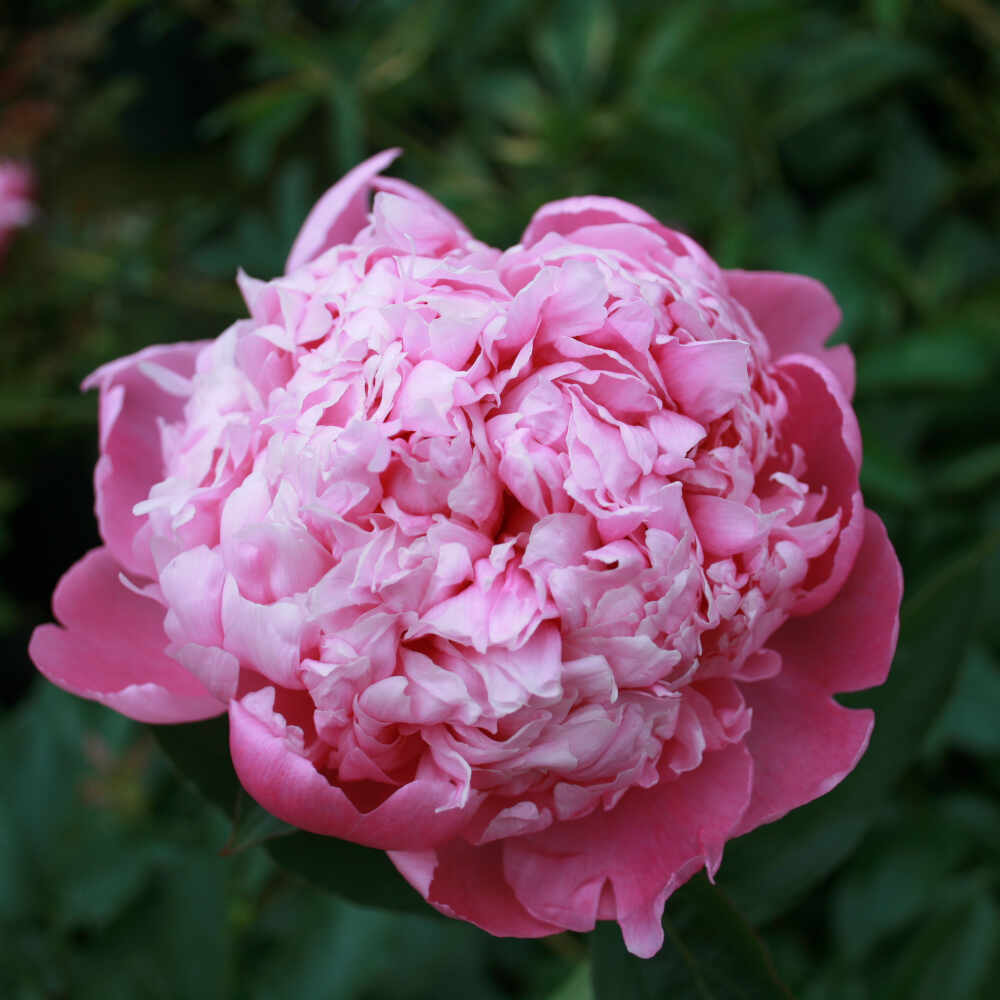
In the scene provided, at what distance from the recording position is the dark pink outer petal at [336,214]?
1.86ft

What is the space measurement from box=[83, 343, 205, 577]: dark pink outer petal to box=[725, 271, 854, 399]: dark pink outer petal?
317 mm

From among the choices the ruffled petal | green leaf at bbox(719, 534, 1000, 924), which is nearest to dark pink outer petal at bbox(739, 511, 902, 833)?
the ruffled petal

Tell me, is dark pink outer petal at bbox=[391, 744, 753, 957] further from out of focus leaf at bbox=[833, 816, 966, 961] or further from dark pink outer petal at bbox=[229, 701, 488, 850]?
out of focus leaf at bbox=[833, 816, 966, 961]

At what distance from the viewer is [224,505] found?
1.60 feet

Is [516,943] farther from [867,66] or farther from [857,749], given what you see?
[867,66]

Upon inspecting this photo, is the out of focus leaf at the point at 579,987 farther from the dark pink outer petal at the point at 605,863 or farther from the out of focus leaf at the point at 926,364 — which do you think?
the out of focus leaf at the point at 926,364

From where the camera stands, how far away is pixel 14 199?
1.75 meters

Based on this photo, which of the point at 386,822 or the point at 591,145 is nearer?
the point at 386,822

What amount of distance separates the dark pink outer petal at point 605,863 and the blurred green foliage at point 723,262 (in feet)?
0.22

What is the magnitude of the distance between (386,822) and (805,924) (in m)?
0.80

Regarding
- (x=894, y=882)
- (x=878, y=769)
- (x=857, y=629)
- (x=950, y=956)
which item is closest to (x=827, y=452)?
(x=857, y=629)

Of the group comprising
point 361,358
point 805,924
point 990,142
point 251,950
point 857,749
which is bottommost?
point 805,924

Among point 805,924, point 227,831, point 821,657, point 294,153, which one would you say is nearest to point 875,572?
point 821,657

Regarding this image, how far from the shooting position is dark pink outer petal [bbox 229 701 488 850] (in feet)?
1.41
